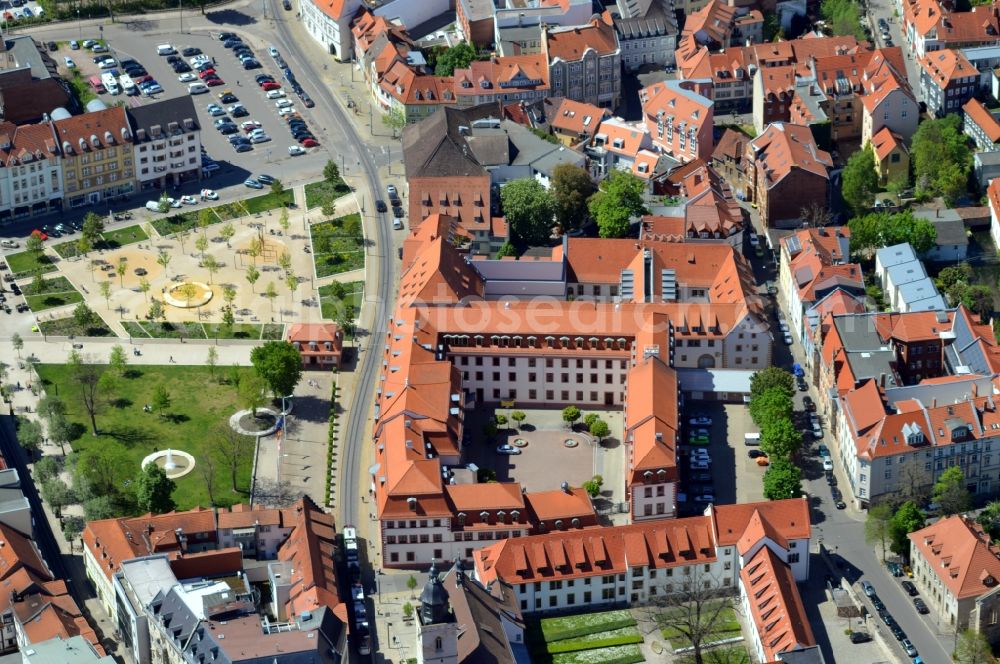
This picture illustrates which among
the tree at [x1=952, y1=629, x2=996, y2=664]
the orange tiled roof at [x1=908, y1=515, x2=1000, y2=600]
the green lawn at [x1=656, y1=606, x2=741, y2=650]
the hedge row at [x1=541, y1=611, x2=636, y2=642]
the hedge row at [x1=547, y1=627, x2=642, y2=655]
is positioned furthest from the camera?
the hedge row at [x1=541, y1=611, x2=636, y2=642]

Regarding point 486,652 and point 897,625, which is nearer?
point 486,652

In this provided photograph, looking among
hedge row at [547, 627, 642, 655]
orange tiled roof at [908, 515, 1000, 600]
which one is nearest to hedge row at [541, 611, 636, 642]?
hedge row at [547, 627, 642, 655]

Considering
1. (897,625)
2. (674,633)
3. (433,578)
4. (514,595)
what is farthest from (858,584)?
(433,578)

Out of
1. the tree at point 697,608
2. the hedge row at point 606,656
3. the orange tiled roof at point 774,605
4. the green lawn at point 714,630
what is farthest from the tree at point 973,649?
the hedge row at point 606,656

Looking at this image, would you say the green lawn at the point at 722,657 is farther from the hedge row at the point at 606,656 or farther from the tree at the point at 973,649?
the tree at the point at 973,649

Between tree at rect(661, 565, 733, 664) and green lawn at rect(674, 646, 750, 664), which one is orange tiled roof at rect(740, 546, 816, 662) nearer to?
green lawn at rect(674, 646, 750, 664)

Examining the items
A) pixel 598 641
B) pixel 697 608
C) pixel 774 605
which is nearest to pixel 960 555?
pixel 774 605

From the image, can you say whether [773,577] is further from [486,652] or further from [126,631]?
[126,631]
